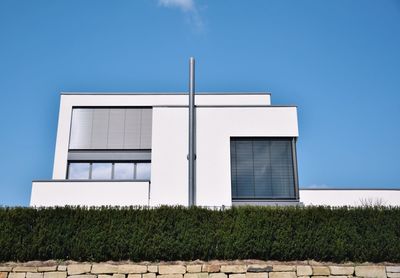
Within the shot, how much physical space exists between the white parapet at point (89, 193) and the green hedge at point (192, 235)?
182 inches

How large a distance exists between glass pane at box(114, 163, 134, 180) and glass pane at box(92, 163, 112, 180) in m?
0.29

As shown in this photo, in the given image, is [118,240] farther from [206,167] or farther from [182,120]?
[182,120]

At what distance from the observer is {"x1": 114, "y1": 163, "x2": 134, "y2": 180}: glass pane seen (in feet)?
56.0

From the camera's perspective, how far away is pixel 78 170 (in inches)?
694

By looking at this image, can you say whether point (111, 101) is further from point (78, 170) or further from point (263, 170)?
point (263, 170)

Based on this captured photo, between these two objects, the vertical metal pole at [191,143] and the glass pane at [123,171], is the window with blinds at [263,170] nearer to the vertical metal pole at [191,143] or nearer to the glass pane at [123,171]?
the vertical metal pole at [191,143]

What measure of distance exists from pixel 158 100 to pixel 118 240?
11391 millimetres

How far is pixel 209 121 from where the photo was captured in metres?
16.0

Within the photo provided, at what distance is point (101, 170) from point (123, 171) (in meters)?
0.94

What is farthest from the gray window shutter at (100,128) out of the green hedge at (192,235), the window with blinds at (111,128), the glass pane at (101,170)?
the green hedge at (192,235)

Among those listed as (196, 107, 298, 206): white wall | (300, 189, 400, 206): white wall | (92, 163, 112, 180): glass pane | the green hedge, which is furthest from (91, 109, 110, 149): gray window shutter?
(300, 189, 400, 206): white wall

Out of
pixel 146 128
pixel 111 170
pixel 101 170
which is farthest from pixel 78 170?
pixel 146 128

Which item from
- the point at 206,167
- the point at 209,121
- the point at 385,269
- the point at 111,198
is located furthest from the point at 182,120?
the point at 385,269

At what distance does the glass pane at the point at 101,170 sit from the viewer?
55.9 ft
